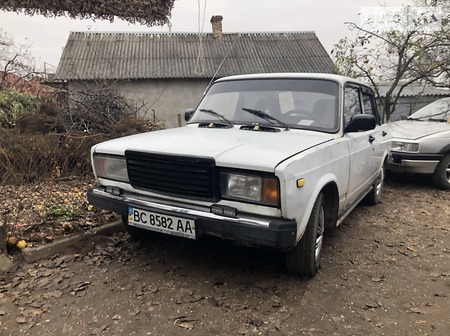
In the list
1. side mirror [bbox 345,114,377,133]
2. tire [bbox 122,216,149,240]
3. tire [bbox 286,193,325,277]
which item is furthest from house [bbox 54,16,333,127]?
tire [bbox 286,193,325,277]

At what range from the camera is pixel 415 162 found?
6.05 meters

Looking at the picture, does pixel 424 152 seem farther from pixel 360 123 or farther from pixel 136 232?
pixel 136 232

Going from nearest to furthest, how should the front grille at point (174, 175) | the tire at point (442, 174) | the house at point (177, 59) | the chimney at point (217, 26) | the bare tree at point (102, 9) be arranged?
the front grille at point (174, 175) → the bare tree at point (102, 9) → the tire at point (442, 174) → the house at point (177, 59) → the chimney at point (217, 26)

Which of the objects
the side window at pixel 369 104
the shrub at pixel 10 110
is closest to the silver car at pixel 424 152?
the side window at pixel 369 104

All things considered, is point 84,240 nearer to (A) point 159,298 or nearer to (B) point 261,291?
(A) point 159,298

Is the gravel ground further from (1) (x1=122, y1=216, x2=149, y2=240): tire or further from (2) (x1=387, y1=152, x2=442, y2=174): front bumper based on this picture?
(2) (x1=387, y1=152, x2=442, y2=174): front bumper

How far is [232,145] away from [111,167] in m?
1.18

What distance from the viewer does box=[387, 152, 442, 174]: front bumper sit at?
19.8 ft

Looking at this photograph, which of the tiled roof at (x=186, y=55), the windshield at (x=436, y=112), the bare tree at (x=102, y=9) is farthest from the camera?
the tiled roof at (x=186, y=55)

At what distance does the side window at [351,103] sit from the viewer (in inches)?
147

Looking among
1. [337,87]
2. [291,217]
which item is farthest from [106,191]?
[337,87]

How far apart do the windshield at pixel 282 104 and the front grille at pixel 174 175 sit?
1114mm

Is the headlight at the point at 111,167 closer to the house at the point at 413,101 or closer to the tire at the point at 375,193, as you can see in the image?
the tire at the point at 375,193

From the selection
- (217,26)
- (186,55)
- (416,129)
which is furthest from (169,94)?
(416,129)
